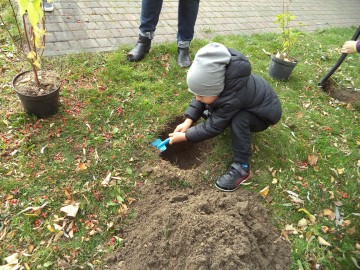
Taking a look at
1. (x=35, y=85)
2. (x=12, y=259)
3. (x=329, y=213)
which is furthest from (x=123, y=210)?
(x=329, y=213)

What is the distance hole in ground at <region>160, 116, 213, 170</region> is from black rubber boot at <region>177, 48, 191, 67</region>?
1.11 meters

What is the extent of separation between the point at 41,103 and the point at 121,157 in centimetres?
92

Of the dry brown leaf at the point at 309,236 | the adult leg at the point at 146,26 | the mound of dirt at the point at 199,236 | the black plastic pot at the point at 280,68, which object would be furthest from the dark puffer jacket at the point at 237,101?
the adult leg at the point at 146,26

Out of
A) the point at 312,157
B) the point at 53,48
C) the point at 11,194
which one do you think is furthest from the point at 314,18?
the point at 11,194

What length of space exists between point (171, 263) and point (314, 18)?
21.1 feet

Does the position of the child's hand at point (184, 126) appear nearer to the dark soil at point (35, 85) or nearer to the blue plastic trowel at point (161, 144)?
the blue plastic trowel at point (161, 144)

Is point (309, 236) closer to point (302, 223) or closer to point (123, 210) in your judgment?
point (302, 223)

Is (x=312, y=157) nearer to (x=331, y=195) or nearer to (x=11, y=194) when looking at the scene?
(x=331, y=195)

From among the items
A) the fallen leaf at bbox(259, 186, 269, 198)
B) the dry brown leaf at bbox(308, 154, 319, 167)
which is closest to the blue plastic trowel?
the fallen leaf at bbox(259, 186, 269, 198)

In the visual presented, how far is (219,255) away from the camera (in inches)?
79.2

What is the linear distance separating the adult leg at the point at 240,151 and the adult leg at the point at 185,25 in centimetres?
159

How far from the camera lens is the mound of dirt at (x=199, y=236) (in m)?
2.05

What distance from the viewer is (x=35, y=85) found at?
2.88 meters

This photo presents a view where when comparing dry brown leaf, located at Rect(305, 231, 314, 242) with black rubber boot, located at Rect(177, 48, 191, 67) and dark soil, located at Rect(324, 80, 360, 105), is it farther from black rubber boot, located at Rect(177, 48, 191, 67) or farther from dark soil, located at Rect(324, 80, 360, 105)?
black rubber boot, located at Rect(177, 48, 191, 67)
